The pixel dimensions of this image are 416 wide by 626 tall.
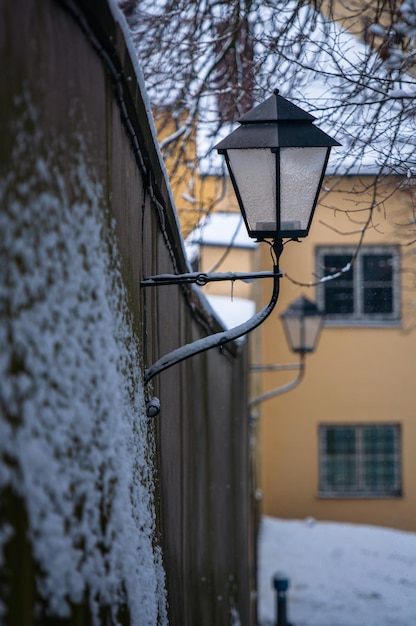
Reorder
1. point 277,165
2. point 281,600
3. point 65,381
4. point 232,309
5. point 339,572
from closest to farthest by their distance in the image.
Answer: point 65,381 → point 277,165 → point 281,600 → point 232,309 → point 339,572

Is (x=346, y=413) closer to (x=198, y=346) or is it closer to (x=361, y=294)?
(x=361, y=294)

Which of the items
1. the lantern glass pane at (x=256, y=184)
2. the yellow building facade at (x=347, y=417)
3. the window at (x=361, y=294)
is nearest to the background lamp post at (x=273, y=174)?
the lantern glass pane at (x=256, y=184)

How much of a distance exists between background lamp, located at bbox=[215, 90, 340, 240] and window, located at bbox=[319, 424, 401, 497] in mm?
14577

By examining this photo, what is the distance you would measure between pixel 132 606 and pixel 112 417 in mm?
493

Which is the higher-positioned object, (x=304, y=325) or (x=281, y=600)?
(x=304, y=325)

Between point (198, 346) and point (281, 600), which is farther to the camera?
point (281, 600)

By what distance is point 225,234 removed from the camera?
10.7 m

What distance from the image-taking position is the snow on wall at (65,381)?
1472 millimetres

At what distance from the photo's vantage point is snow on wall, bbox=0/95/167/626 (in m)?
Answer: 1.47

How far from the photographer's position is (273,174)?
3.27 m

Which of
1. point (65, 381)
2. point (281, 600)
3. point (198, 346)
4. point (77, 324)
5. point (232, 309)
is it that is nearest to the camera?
point (65, 381)

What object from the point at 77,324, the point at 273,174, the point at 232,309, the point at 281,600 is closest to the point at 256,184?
the point at 273,174

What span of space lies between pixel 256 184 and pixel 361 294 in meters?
14.9

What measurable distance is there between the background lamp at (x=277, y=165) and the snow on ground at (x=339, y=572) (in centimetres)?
609
